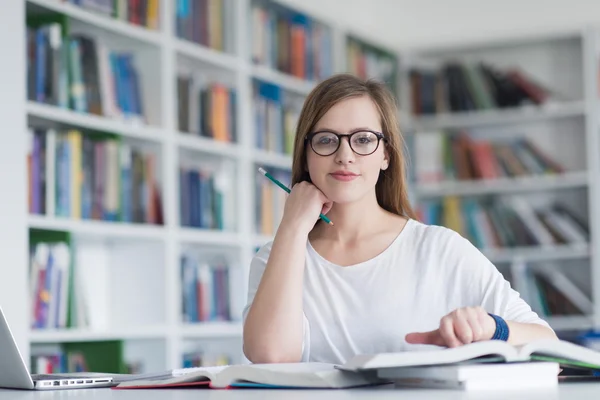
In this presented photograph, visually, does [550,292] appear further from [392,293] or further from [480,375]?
[480,375]

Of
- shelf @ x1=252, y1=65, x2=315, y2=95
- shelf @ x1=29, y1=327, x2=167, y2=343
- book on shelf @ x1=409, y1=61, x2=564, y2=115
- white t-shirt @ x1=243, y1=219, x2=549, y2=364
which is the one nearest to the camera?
white t-shirt @ x1=243, y1=219, x2=549, y2=364

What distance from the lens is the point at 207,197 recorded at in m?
3.98

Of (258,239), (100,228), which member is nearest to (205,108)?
(258,239)

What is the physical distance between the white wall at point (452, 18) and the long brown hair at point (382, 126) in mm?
3111

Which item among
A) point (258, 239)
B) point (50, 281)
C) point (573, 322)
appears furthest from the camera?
point (573, 322)

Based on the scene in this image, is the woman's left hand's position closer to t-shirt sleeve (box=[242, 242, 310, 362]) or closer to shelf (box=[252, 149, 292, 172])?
t-shirt sleeve (box=[242, 242, 310, 362])

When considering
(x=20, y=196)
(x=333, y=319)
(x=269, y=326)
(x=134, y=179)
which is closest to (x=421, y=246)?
(x=333, y=319)

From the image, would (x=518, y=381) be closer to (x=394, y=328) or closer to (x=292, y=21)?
(x=394, y=328)

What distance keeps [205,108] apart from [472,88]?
6.08 ft

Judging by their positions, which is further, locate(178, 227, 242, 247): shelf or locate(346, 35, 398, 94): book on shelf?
locate(346, 35, 398, 94): book on shelf

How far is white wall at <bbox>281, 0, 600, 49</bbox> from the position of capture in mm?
5270

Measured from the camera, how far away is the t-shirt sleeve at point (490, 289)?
1.74 meters

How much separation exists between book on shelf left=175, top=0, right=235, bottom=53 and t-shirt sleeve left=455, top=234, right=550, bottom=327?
2.27 m

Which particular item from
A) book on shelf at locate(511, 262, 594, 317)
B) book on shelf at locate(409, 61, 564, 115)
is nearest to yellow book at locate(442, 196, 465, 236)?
book on shelf at locate(511, 262, 594, 317)
